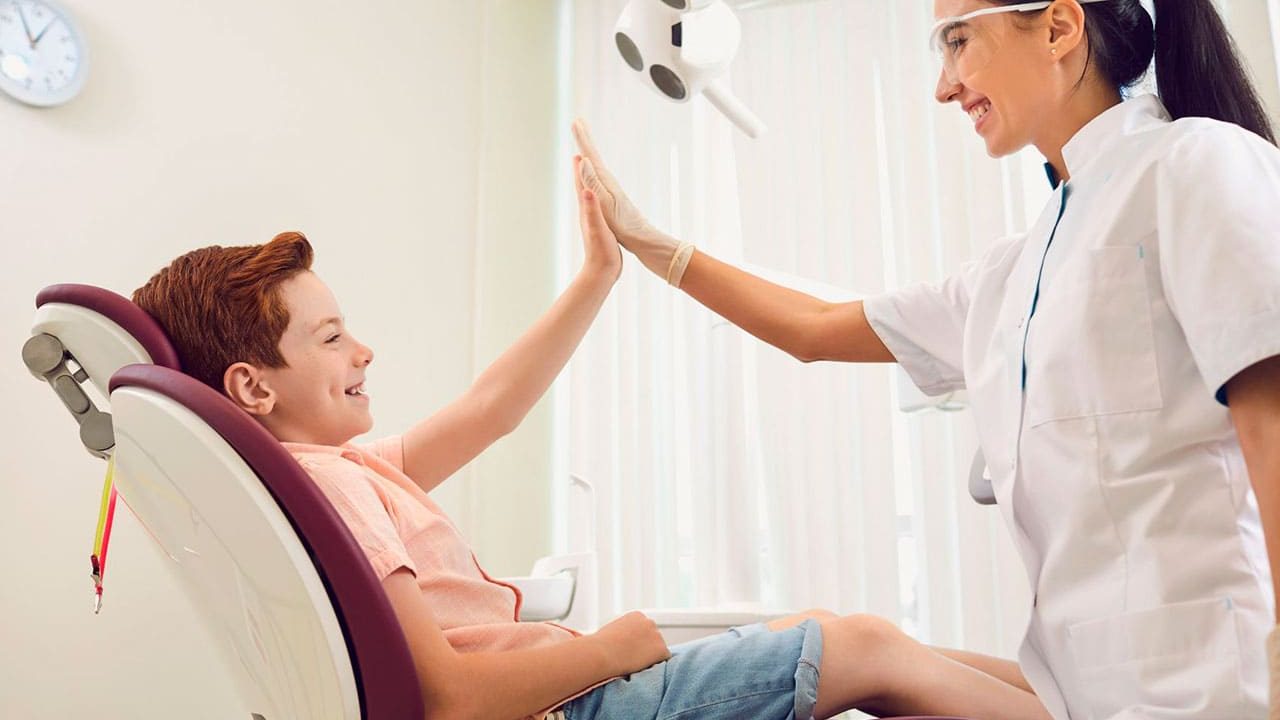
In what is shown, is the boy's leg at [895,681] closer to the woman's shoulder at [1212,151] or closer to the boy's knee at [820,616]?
the boy's knee at [820,616]

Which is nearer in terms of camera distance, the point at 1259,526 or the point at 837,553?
the point at 1259,526

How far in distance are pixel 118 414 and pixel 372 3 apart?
2665 mm

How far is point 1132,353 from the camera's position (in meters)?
1.07

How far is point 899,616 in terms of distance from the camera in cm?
332

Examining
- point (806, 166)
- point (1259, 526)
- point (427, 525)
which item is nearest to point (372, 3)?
point (806, 166)

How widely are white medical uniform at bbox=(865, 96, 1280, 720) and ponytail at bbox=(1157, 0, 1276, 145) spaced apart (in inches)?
1.9

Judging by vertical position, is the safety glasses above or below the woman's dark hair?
above

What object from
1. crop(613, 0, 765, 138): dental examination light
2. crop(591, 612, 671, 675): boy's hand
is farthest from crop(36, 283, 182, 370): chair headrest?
crop(613, 0, 765, 138): dental examination light

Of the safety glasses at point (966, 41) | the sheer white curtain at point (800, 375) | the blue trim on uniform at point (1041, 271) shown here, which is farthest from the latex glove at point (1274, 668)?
the sheer white curtain at point (800, 375)

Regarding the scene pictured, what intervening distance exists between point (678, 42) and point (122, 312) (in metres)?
0.88

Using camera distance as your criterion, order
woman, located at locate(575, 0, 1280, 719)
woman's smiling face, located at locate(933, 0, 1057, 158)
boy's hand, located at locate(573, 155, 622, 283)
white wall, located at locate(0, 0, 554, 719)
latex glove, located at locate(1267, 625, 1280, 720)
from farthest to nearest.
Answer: white wall, located at locate(0, 0, 554, 719), boy's hand, located at locate(573, 155, 622, 283), woman's smiling face, located at locate(933, 0, 1057, 158), woman, located at locate(575, 0, 1280, 719), latex glove, located at locate(1267, 625, 1280, 720)

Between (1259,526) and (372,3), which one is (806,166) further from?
(1259,526)

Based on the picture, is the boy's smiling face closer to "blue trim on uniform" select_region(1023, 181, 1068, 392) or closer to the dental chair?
the dental chair

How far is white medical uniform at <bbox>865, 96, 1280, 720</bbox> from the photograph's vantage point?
0.96m
